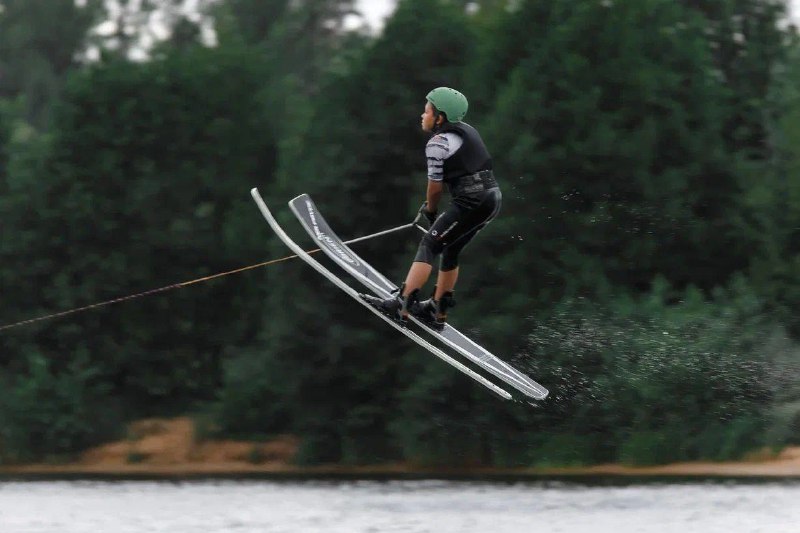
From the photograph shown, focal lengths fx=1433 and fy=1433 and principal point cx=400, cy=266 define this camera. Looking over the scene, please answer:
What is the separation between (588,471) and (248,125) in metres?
7.01

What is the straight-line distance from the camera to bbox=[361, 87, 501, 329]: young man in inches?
383

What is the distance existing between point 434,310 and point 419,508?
4.14 meters

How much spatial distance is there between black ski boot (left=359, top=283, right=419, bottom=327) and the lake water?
3.24m

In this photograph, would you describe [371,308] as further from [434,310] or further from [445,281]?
[445,281]

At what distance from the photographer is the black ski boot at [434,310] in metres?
10.3

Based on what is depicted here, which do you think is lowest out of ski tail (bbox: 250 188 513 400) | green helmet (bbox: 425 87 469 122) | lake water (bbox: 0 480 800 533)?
lake water (bbox: 0 480 800 533)

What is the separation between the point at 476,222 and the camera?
10.0m

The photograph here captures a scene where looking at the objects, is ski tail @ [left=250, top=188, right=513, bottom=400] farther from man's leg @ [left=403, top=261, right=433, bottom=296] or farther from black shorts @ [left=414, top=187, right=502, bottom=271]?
black shorts @ [left=414, top=187, right=502, bottom=271]

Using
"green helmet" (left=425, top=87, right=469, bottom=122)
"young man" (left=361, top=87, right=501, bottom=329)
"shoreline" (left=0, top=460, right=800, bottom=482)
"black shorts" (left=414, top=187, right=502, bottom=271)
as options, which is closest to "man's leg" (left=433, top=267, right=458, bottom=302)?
"young man" (left=361, top=87, right=501, bottom=329)

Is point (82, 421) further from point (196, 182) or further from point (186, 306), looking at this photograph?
point (196, 182)

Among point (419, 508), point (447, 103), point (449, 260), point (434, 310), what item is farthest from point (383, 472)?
point (447, 103)

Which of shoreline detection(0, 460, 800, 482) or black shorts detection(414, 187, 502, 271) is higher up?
black shorts detection(414, 187, 502, 271)

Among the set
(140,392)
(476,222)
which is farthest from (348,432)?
(476,222)

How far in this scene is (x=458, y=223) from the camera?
999 centimetres
